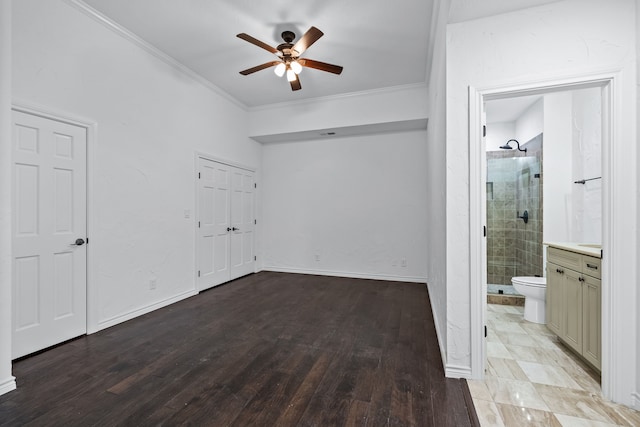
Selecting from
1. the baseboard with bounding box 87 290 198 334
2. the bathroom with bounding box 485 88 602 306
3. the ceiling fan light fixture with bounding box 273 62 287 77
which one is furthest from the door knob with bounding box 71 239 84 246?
the bathroom with bounding box 485 88 602 306

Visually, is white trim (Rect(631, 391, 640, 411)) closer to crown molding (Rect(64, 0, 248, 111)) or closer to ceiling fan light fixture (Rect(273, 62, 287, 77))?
ceiling fan light fixture (Rect(273, 62, 287, 77))

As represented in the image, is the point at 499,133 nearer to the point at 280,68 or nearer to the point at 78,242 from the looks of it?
the point at 280,68

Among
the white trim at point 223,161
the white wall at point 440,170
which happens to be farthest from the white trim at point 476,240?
the white trim at point 223,161

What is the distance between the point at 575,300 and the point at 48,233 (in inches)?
167

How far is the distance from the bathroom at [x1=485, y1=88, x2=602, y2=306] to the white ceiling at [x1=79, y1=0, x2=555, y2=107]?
4.97 feet

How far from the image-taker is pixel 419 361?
7.35ft

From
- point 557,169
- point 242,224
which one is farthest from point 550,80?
point 242,224

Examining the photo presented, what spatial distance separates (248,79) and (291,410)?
3.96 metres

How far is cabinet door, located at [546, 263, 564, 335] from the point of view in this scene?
2.45 meters

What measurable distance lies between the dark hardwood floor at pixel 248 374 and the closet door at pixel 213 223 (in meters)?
0.93

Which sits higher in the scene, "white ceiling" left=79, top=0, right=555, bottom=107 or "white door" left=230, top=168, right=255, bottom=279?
"white ceiling" left=79, top=0, right=555, bottom=107

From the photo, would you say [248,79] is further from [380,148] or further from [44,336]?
[44,336]

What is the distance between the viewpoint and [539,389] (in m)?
1.87

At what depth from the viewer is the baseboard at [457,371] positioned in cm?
200
